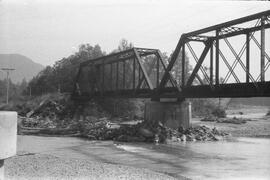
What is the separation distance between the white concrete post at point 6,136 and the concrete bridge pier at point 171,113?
32.6 m

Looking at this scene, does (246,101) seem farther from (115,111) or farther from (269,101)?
(115,111)

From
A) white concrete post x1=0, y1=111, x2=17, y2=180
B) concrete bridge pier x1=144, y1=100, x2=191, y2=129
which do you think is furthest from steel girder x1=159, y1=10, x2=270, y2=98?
white concrete post x1=0, y1=111, x2=17, y2=180

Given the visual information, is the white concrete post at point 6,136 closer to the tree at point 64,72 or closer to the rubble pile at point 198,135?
the rubble pile at point 198,135

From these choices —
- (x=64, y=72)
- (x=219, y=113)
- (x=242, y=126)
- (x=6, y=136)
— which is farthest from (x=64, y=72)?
(x=6, y=136)

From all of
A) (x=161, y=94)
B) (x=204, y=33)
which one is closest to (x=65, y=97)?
(x=161, y=94)

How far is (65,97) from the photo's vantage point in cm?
6944

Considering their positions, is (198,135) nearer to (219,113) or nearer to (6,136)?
(6,136)

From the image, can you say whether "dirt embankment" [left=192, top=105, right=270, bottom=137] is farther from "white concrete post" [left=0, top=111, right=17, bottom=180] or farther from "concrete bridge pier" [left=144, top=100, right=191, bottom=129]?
"white concrete post" [left=0, top=111, right=17, bottom=180]

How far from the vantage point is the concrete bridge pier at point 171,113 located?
38.8 metres

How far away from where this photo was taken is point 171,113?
38969 millimetres

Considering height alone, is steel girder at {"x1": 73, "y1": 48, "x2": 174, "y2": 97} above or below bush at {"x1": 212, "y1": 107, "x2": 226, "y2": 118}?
above

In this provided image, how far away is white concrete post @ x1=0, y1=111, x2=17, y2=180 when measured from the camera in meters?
6.05

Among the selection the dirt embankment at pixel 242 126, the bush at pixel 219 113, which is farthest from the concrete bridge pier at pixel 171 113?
the bush at pixel 219 113

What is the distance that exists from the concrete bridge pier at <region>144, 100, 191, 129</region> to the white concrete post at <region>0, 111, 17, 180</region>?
32.6 metres
